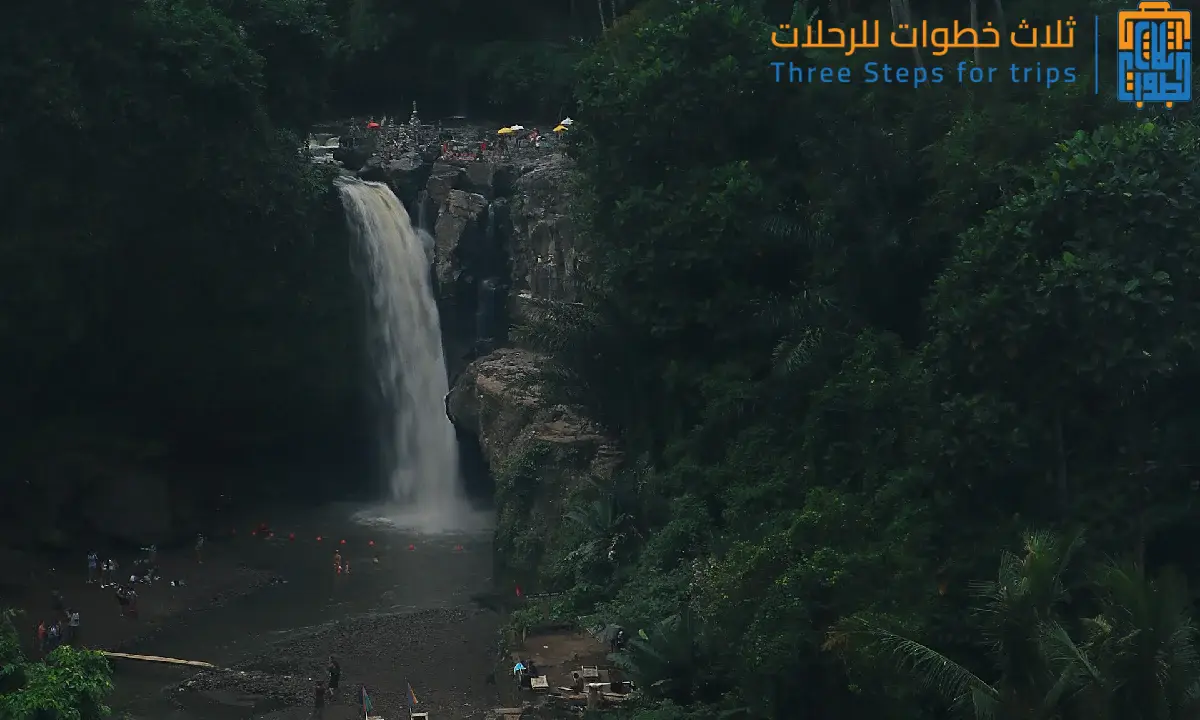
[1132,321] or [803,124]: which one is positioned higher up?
[803,124]

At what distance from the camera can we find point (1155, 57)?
24.7 metres

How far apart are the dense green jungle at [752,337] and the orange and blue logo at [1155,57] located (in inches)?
13.7

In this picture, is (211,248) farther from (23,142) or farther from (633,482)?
(633,482)

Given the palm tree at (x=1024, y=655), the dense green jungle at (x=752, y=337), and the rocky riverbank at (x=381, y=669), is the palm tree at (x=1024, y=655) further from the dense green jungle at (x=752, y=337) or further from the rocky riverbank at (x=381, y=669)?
the rocky riverbank at (x=381, y=669)

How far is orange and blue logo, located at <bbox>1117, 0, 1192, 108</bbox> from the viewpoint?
80.4 ft

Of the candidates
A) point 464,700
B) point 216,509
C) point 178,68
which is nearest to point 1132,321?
point 464,700

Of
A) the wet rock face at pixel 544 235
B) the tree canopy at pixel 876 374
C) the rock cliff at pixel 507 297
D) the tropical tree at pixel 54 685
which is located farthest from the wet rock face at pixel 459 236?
the tropical tree at pixel 54 685

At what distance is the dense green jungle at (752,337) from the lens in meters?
21.2

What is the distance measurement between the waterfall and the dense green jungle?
0.80 metres

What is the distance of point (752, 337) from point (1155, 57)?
8.68 m

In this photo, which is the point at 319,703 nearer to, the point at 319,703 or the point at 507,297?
the point at 319,703

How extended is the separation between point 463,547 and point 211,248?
9.53 meters

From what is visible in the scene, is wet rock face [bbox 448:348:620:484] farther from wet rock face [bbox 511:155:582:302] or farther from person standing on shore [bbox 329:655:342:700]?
person standing on shore [bbox 329:655:342:700]

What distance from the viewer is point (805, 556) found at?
72.3 feet
